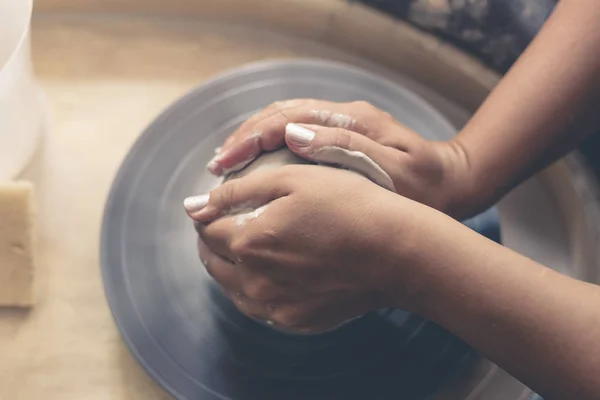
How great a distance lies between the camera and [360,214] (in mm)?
727

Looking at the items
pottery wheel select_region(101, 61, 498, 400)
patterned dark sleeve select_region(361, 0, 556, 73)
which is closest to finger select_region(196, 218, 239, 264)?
pottery wheel select_region(101, 61, 498, 400)

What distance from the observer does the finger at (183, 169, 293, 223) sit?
2.50 ft

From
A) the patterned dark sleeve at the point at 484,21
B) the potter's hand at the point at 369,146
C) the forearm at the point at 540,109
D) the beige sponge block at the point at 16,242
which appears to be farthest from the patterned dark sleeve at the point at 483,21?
the beige sponge block at the point at 16,242

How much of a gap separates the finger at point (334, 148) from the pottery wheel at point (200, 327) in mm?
228

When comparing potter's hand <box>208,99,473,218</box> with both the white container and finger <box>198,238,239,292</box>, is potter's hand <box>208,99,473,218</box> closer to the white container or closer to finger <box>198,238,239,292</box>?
finger <box>198,238,239,292</box>

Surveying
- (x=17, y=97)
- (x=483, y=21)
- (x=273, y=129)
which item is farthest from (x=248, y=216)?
(x=483, y=21)

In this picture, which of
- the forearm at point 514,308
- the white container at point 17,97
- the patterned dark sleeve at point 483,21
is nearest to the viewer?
the forearm at point 514,308

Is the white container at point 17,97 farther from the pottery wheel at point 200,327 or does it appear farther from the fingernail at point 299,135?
the fingernail at point 299,135

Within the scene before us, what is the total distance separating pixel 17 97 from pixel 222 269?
1.36ft

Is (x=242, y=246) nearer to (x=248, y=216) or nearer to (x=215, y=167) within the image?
(x=248, y=216)

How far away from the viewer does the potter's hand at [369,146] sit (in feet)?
2.74

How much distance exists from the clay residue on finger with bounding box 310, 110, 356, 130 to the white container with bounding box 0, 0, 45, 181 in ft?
1.37

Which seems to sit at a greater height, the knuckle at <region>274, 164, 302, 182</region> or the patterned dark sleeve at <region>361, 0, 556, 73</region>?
the patterned dark sleeve at <region>361, 0, 556, 73</region>

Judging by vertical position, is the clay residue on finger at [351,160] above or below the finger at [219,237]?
above
